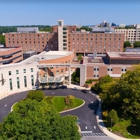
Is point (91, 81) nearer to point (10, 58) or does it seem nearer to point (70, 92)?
point (70, 92)

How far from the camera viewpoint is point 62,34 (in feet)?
312

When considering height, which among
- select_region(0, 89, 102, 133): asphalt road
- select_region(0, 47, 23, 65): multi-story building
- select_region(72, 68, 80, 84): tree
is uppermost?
select_region(0, 47, 23, 65): multi-story building

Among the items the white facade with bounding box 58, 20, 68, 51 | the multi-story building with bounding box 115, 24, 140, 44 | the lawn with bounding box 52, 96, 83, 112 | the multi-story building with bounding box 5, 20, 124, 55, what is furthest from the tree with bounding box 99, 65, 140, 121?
the multi-story building with bounding box 115, 24, 140, 44

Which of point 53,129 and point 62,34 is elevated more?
point 62,34

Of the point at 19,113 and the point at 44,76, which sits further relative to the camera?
the point at 44,76

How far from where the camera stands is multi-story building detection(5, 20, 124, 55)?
324ft

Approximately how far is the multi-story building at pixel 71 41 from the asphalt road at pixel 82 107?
157 ft

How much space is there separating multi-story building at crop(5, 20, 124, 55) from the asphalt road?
47.8 meters

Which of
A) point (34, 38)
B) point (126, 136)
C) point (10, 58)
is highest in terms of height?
point (34, 38)

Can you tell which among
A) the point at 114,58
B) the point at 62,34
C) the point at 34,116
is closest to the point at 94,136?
the point at 34,116

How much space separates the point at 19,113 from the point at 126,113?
23.6m

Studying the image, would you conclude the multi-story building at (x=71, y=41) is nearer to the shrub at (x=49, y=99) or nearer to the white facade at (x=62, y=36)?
the white facade at (x=62, y=36)

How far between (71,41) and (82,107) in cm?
6103

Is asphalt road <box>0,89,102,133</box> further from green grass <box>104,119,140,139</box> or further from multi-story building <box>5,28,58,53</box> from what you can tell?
multi-story building <box>5,28,58,53</box>
